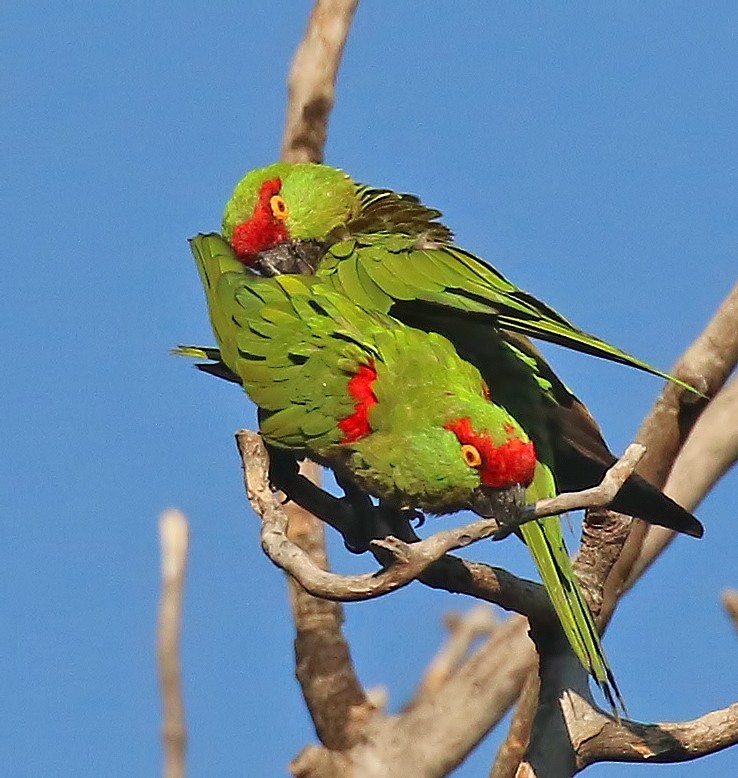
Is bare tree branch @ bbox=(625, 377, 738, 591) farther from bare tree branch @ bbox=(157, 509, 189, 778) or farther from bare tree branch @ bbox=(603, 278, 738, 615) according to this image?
bare tree branch @ bbox=(157, 509, 189, 778)

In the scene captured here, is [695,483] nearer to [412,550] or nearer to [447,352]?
[447,352]

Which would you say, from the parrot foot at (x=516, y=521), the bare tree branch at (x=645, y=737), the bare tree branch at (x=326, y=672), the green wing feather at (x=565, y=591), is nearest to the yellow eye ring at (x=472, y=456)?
the parrot foot at (x=516, y=521)

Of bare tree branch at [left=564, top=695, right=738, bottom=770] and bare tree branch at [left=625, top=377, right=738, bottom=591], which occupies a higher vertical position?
bare tree branch at [left=625, top=377, right=738, bottom=591]

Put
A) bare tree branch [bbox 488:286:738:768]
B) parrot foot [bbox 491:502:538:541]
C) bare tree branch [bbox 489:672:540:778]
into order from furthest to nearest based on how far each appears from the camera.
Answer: bare tree branch [bbox 488:286:738:768], bare tree branch [bbox 489:672:540:778], parrot foot [bbox 491:502:538:541]

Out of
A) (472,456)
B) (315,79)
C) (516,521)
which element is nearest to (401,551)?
(516,521)

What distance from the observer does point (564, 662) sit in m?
3.88

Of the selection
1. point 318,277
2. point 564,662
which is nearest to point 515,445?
point 564,662

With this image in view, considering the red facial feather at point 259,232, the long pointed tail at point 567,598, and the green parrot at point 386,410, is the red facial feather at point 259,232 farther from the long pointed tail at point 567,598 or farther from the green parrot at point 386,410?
the long pointed tail at point 567,598

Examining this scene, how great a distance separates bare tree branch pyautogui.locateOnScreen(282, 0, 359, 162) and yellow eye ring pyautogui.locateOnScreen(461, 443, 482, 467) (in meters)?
2.86

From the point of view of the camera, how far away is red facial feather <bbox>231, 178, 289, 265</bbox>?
4992 mm

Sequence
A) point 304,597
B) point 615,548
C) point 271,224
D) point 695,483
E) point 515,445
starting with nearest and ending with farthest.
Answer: point 515,445 → point 615,548 → point 271,224 → point 695,483 → point 304,597

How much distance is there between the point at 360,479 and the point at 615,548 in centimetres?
75

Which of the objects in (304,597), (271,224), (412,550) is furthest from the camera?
(304,597)

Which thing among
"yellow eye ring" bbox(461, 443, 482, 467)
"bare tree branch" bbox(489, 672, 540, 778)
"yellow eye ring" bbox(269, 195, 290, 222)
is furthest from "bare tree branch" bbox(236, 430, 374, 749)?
"yellow eye ring" bbox(461, 443, 482, 467)
